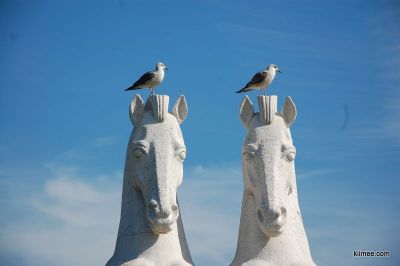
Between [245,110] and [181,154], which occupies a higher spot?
[245,110]

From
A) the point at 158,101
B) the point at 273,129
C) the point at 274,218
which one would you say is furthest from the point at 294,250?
the point at 158,101

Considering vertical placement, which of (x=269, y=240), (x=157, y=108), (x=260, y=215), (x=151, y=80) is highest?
(x=151, y=80)

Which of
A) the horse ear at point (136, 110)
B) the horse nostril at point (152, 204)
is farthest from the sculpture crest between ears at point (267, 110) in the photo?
the horse nostril at point (152, 204)

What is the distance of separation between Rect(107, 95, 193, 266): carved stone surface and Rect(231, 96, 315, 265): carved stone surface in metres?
1.20

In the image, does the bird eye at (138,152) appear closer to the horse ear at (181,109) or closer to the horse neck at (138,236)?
the horse neck at (138,236)

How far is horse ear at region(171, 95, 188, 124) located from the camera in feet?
60.0

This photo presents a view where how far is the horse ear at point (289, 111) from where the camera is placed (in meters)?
18.4

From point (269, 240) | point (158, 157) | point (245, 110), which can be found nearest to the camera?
point (158, 157)

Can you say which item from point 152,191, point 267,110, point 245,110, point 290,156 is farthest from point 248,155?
point 152,191

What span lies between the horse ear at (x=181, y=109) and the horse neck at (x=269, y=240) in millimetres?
1838

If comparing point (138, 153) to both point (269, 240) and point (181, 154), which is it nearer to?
point (181, 154)

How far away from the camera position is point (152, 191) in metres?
17.1

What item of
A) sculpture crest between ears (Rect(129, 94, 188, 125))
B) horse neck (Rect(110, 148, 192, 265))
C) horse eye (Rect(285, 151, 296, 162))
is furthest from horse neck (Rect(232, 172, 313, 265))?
sculpture crest between ears (Rect(129, 94, 188, 125))

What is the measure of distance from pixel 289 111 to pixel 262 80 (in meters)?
0.79
